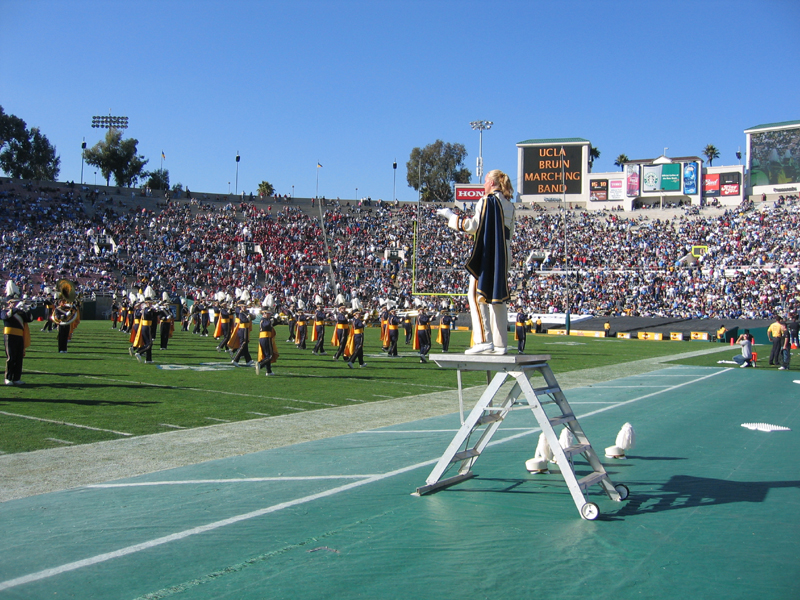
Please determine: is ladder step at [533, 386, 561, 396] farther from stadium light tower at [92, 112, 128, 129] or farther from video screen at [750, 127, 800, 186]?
stadium light tower at [92, 112, 128, 129]

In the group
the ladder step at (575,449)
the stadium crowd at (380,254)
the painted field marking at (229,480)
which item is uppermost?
the stadium crowd at (380,254)

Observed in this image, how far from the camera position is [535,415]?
4.62 metres

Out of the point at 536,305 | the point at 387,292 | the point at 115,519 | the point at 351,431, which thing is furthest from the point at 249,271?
the point at 115,519

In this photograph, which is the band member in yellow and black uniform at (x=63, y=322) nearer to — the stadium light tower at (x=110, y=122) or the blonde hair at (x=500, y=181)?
the blonde hair at (x=500, y=181)

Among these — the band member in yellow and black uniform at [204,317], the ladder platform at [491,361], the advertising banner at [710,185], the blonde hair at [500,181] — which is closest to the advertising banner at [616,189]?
the advertising banner at [710,185]

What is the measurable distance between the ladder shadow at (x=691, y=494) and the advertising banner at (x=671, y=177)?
54.5 metres

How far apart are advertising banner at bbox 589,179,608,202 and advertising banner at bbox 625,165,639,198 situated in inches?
70.1

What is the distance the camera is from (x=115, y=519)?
4387mm

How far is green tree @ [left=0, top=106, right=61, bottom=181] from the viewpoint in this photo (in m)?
64.6

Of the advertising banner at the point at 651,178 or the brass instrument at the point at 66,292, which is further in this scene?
the advertising banner at the point at 651,178

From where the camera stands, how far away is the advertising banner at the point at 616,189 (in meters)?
57.0

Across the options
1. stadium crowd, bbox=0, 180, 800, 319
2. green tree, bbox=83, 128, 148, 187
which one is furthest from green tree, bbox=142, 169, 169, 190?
stadium crowd, bbox=0, 180, 800, 319

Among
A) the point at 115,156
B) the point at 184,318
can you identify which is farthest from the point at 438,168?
the point at 184,318

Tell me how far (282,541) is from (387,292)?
143 ft
